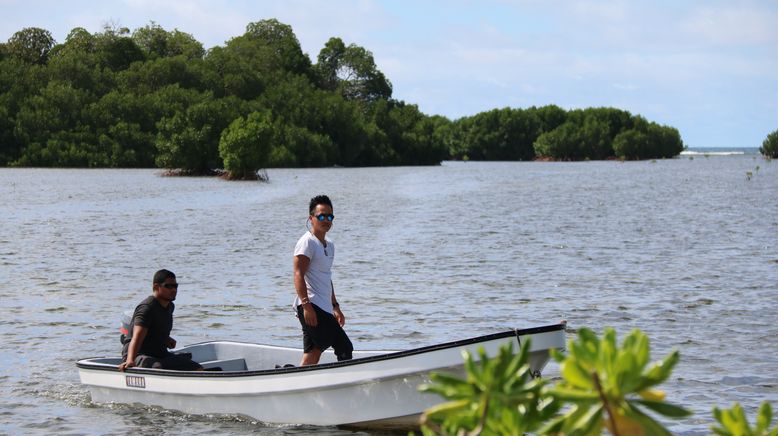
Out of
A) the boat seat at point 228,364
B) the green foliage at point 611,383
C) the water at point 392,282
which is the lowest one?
the water at point 392,282

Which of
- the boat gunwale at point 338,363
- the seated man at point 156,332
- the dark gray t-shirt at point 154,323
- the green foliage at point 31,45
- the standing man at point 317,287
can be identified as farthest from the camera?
the green foliage at point 31,45

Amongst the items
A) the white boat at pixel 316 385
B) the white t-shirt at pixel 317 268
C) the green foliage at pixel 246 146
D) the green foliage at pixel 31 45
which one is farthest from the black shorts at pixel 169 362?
the green foliage at pixel 31 45

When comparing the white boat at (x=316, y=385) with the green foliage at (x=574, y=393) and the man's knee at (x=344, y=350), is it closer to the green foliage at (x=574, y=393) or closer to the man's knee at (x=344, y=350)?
the man's knee at (x=344, y=350)

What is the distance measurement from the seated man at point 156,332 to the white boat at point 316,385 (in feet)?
0.65

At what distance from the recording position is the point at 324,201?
10883mm

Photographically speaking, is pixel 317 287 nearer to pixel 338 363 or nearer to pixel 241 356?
pixel 338 363

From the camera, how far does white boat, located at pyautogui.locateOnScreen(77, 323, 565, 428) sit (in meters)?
9.81

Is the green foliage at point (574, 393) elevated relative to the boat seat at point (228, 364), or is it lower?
elevated

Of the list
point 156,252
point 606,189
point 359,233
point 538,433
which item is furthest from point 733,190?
point 538,433

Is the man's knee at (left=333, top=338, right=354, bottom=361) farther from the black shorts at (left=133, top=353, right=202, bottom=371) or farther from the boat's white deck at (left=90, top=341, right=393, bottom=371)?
the black shorts at (left=133, top=353, right=202, bottom=371)

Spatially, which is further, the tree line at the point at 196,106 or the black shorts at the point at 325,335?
the tree line at the point at 196,106

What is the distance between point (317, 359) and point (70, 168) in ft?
389

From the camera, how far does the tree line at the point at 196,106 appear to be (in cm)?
10294

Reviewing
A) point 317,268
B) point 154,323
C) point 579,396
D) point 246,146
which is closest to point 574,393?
point 579,396
